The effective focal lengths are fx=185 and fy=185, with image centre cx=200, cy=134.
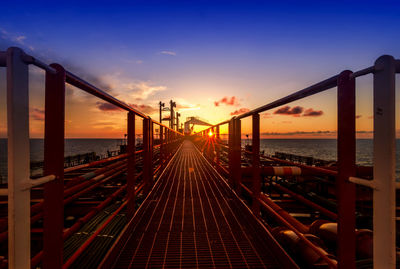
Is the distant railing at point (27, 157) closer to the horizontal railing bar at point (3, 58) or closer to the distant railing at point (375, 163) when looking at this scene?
the horizontal railing bar at point (3, 58)

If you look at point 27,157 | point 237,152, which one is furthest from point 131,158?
point 237,152

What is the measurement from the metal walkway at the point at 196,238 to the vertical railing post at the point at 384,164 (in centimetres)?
93

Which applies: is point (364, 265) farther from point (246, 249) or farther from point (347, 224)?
point (246, 249)

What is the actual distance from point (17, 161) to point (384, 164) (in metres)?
1.54

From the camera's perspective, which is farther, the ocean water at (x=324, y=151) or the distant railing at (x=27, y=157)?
the ocean water at (x=324, y=151)

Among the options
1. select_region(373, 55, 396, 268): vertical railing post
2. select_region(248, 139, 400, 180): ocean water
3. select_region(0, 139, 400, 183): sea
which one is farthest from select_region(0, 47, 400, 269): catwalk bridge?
select_region(0, 139, 400, 183): sea

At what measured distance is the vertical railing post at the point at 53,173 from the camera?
3.48 feet

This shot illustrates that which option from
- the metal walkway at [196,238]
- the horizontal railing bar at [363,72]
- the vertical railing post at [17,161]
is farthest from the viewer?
the metal walkway at [196,238]

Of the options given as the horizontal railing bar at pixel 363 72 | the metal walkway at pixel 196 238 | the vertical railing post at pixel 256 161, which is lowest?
the metal walkway at pixel 196 238

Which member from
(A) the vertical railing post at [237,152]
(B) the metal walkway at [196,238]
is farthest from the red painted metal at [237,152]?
(B) the metal walkway at [196,238]

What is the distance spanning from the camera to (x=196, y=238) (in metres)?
2.01

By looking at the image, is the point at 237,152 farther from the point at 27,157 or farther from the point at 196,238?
the point at 27,157

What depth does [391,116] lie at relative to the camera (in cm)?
78

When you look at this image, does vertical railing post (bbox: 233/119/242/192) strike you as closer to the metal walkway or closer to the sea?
the metal walkway
